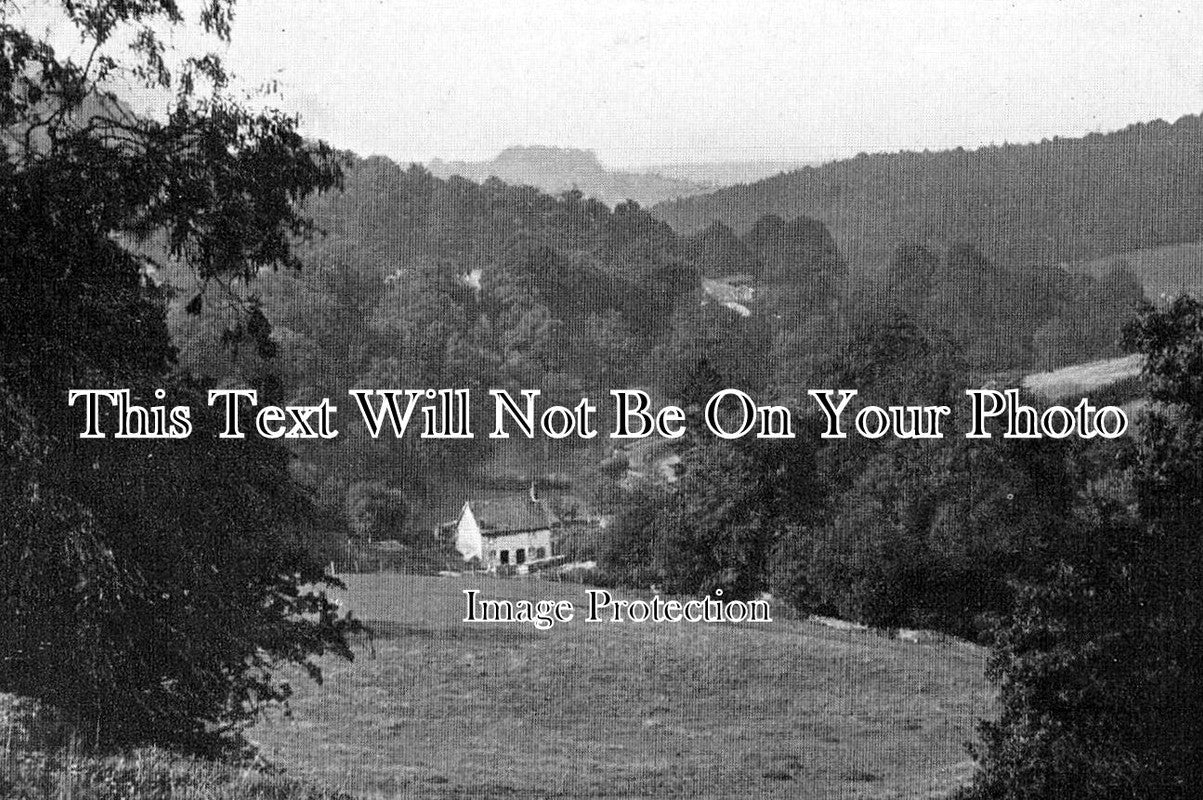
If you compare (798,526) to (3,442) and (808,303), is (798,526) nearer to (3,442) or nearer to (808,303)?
(808,303)

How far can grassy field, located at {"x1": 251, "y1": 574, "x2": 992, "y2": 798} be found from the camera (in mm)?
9984

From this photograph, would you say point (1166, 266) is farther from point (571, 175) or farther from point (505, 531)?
point (505, 531)

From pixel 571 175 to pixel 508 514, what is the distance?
13.7ft

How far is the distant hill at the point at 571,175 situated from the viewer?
12953 mm

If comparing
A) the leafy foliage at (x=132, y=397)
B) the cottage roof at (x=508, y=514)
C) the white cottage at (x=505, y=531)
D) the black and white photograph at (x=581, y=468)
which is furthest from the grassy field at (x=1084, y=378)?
the leafy foliage at (x=132, y=397)

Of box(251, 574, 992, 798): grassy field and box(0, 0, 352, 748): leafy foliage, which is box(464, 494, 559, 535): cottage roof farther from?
box(0, 0, 352, 748): leafy foliage

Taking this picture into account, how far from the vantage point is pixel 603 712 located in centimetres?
1159

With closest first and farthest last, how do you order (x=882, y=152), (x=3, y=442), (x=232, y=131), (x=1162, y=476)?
(x=3, y=442)
(x=232, y=131)
(x=1162, y=476)
(x=882, y=152)

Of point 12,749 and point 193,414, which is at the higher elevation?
point 193,414

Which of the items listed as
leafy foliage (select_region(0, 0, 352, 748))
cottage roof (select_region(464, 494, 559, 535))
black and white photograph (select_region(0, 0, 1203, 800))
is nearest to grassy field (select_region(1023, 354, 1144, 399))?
black and white photograph (select_region(0, 0, 1203, 800))

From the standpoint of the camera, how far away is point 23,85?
A: 8.04 metres

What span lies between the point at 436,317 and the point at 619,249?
6.13 meters

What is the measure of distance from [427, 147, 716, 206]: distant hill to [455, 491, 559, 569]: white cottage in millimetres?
3790

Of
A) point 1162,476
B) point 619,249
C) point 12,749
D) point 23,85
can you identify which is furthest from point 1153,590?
point 619,249
